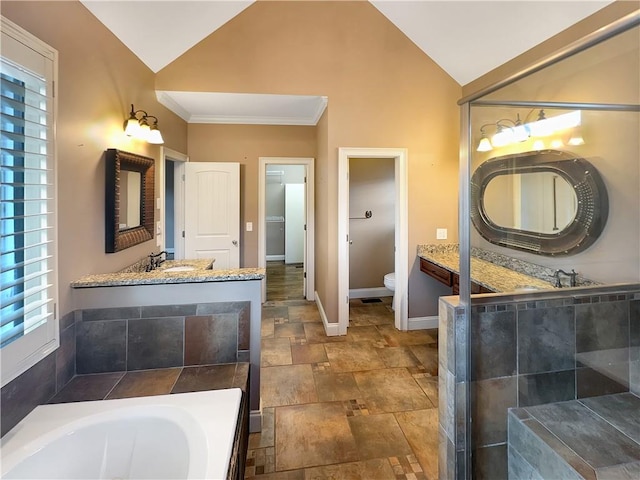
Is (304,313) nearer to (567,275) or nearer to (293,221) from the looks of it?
(567,275)

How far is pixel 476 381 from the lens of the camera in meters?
1.58

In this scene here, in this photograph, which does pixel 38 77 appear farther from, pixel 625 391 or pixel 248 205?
pixel 625 391

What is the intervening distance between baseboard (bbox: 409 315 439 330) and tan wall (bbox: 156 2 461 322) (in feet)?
0.22

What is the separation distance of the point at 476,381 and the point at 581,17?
101 inches

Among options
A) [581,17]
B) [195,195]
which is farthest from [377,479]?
[195,195]

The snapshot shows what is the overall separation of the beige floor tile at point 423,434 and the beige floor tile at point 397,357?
0.63m

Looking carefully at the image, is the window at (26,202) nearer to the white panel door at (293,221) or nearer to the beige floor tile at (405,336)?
the beige floor tile at (405,336)

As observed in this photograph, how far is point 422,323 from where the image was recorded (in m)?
3.62

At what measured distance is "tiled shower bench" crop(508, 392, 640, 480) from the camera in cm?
130

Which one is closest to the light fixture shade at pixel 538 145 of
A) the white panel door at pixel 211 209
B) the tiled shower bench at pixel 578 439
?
the tiled shower bench at pixel 578 439

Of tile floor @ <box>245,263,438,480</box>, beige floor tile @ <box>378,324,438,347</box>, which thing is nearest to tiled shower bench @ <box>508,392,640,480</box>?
tile floor @ <box>245,263,438,480</box>

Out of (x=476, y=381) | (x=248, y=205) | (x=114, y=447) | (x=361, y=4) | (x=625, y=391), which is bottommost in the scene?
(x=114, y=447)

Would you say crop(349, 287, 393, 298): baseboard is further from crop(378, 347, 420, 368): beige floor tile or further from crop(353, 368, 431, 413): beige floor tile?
crop(353, 368, 431, 413): beige floor tile

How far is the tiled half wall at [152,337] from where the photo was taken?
1.82 m
